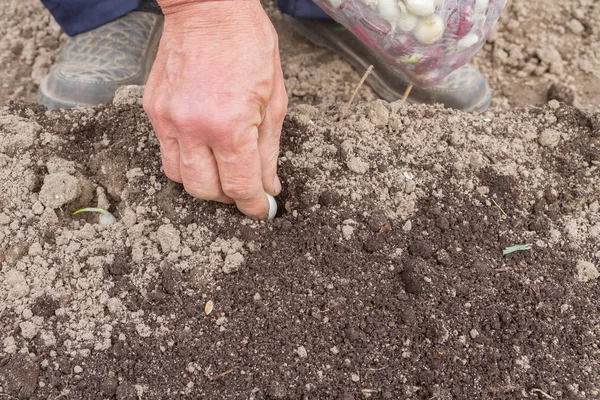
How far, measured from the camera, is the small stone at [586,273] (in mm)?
1633

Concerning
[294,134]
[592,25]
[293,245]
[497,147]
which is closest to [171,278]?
[293,245]

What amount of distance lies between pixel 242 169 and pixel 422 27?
0.74 m

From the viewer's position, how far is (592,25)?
2.75m

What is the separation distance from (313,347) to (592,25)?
2.29 m

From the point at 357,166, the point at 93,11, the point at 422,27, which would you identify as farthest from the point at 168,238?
the point at 93,11

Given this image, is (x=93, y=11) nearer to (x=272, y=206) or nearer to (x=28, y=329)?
(x=272, y=206)

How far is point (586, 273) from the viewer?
1.64 metres

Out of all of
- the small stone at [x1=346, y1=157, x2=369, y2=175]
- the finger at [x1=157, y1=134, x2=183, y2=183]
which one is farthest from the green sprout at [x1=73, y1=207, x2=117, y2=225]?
the small stone at [x1=346, y1=157, x2=369, y2=175]

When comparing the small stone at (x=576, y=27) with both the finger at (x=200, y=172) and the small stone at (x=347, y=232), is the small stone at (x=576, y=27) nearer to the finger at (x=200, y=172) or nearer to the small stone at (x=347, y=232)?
the small stone at (x=347, y=232)

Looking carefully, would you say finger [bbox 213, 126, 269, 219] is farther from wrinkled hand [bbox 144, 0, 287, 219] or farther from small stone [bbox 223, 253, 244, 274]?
small stone [bbox 223, 253, 244, 274]

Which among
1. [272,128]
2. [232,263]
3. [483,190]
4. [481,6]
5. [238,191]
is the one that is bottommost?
[232,263]

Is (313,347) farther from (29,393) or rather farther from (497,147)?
(497,147)

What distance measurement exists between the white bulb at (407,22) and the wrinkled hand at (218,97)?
46 cm

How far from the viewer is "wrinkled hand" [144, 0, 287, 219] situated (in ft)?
4.29
